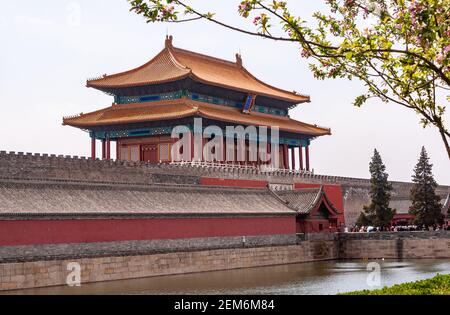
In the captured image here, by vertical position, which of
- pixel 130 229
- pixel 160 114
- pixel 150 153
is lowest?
pixel 130 229

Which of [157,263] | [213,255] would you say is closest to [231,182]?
[213,255]

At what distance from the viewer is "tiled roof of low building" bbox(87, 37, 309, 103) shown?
51969mm

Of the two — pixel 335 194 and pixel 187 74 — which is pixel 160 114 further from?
pixel 335 194

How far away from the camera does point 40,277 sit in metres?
27.1

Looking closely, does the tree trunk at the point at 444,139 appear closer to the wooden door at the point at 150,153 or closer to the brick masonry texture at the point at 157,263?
the brick masonry texture at the point at 157,263

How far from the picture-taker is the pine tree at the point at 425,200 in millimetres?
49719

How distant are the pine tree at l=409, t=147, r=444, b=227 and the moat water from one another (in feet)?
37.6

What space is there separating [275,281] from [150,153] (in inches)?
959

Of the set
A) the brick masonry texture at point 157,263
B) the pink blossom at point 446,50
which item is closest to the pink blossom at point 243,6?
the pink blossom at point 446,50

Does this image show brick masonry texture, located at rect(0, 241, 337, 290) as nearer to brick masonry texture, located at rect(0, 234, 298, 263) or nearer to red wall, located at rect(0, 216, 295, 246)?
brick masonry texture, located at rect(0, 234, 298, 263)

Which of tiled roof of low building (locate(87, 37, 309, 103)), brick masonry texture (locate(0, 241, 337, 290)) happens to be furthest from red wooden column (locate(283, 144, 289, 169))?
brick masonry texture (locate(0, 241, 337, 290))

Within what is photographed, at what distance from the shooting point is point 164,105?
5200cm
